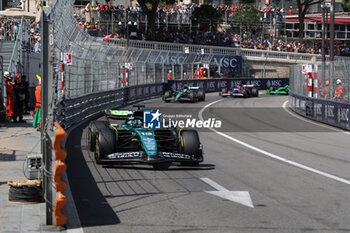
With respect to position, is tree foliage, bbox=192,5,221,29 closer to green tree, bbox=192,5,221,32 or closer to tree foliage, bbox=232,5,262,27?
green tree, bbox=192,5,221,32

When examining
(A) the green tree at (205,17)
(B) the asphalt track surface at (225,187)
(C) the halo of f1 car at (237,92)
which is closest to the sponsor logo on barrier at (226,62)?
(A) the green tree at (205,17)

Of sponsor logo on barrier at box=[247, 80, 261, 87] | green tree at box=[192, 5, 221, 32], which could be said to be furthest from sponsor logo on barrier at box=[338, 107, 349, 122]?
green tree at box=[192, 5, 221, 32]

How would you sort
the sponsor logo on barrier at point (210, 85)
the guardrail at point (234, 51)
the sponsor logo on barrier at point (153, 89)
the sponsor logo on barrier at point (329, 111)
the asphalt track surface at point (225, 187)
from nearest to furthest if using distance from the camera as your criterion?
the asphalt track surface at point (225, 187) → the sponsor logo on barrier at point (329, 111) → the sponsor logo on barrier at point (153, 89) → the sponsor logo on barrier at point (210, 85) → the guardrail at point (234, 51)

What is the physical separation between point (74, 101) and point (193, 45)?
40784 mm

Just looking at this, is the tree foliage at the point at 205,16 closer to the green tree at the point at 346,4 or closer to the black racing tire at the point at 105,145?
the green tree at the point at 346,4

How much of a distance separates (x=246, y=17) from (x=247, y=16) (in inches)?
6.7

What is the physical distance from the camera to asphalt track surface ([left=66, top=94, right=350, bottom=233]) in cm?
752

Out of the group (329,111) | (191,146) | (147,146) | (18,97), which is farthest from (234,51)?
(147,146)

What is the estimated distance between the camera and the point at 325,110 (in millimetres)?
24516

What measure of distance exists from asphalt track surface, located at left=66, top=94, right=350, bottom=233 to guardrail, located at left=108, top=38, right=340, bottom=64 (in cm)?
4256

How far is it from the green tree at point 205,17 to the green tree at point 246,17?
2726mm

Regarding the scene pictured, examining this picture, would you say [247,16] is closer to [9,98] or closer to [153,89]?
[153,89]

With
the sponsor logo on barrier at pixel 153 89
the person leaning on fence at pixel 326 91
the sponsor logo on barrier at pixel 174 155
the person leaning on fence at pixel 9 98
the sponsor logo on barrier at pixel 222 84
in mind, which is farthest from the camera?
the sponsor logo on barrier at pixel 222 84

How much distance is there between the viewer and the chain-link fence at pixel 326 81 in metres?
23.2
